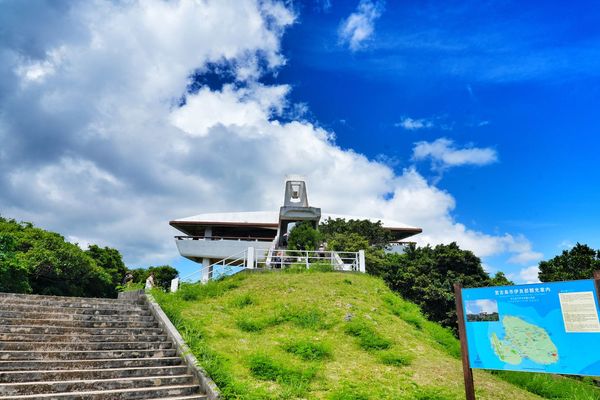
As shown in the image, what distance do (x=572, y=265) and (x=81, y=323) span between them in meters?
21.9

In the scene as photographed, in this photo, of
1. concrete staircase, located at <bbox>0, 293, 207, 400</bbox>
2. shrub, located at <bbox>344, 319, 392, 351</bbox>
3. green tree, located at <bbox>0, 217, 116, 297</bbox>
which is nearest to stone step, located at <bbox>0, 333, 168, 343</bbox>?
concrete staircase, located at <bbox>0, 293, 207, 400</bbox>

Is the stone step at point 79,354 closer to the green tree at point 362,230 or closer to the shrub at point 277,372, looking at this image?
the shrub at point 277,372

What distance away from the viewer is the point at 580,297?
5223mm

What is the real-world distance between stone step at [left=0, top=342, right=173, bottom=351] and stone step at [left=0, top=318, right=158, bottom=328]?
4.18 feet

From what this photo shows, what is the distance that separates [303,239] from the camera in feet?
61.9

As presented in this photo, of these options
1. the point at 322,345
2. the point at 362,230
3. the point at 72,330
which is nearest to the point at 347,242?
the point at 362,230

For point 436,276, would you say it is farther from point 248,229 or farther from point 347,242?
point 248,229

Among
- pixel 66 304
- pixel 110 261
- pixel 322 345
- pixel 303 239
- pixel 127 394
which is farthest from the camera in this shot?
pixel 110 261

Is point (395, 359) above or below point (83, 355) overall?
below

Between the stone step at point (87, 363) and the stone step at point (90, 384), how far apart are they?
564mm

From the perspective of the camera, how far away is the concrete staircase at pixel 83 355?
243 inches

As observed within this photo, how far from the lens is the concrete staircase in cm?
616

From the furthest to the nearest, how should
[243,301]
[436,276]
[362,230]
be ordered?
[362,230]
[436,276]
[243,301]

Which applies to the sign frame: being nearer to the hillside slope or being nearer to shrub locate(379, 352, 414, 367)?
the hillside slope
